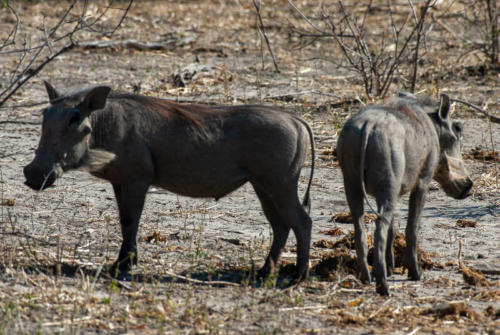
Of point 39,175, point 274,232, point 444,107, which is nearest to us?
point 39,175

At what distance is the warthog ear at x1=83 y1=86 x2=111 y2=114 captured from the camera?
197 inches

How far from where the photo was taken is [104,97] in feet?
16.5

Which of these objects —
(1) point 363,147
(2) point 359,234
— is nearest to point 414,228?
(2) point 359,234

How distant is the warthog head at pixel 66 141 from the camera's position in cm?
491

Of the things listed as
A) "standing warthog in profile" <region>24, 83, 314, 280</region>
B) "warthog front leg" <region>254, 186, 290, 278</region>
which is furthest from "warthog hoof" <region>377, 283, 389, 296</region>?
"warthog front leg" <region>254, 186, 290, 278</region>

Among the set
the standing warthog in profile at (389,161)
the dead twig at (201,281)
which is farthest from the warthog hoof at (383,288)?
the dead twig at (201,281)

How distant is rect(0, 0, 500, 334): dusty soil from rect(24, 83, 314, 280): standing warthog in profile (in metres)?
0.36

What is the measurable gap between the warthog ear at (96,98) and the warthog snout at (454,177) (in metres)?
2.33

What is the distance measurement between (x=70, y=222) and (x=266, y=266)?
1676 millimetres

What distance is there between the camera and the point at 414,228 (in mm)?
5422

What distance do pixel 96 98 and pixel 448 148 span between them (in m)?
2.38

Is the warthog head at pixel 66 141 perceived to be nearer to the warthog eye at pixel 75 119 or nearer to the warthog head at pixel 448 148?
the warthog eye at pixel 75 119

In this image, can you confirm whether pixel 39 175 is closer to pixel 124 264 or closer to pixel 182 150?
pixel 124 264

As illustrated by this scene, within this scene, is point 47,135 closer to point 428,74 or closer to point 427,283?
point 427,283
